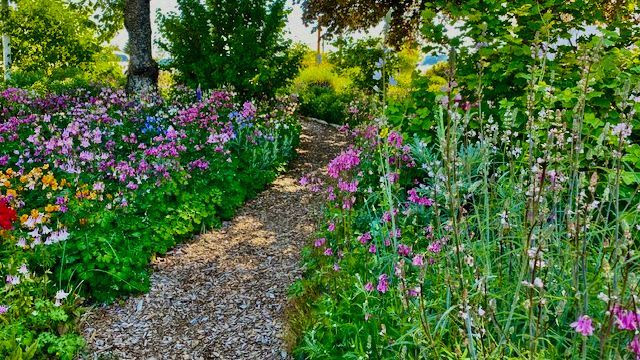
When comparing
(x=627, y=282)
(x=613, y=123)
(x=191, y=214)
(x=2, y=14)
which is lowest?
(x=191, y=214)

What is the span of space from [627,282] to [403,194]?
344cm

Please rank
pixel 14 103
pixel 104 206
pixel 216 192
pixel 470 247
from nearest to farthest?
1. pixel 470 247
2. pixel 104 206
3. pixel 216 192
4. pixel 14 103

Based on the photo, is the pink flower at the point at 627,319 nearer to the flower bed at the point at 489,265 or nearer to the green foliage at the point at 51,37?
the flower bed at the point at 489,265

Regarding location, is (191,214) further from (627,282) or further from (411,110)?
(627,282)

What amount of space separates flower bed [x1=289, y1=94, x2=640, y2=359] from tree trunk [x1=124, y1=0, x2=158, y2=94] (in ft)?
23.0

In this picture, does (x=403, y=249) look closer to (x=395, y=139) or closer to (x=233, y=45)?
(x=395, y=139)

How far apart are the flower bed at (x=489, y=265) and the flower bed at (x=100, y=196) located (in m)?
1.59

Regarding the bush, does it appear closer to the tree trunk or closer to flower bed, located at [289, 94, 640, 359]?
flower bed, located at [289, 94, 640, 359]

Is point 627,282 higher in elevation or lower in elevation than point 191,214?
higher

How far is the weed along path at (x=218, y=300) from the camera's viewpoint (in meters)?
3.75

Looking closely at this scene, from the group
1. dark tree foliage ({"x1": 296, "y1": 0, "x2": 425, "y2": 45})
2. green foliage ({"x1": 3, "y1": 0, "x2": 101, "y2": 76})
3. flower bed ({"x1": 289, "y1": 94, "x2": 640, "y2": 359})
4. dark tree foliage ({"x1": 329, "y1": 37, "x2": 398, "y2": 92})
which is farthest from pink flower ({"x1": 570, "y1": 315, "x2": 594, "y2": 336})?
green foliage ({"x1": 3, "y1": 0, "x2": 101, "y2": 76})

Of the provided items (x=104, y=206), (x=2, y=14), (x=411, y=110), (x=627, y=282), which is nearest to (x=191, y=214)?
(x=104, y=206)

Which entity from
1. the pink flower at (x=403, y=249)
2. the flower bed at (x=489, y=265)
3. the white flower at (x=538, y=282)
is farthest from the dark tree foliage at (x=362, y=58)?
the white flower at (x=538, y=282)

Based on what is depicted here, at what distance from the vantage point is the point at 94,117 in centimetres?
628
